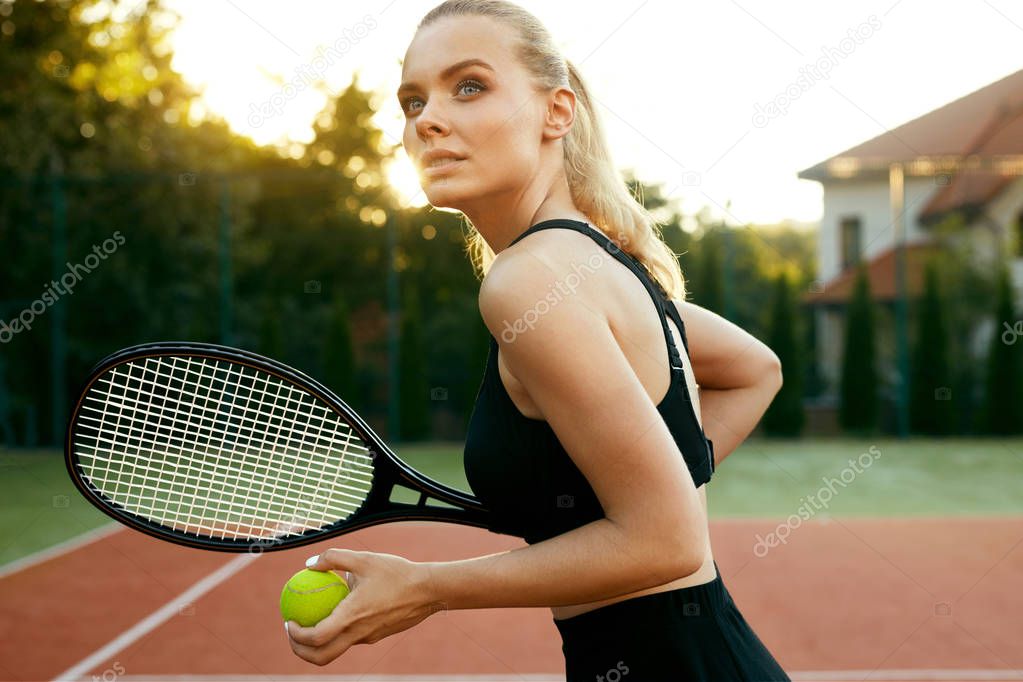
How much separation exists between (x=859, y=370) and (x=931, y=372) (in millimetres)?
947

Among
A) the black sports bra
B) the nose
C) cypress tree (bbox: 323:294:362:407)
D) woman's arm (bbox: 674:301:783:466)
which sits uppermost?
cypress tree (bbox: 323:294:362:407)

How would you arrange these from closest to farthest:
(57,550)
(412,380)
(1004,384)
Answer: (57,550), (412,380), (1004,384)

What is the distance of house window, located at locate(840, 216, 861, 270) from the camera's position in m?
23.6

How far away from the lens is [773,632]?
5.02 meters

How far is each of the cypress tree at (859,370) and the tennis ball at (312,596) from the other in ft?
46.1

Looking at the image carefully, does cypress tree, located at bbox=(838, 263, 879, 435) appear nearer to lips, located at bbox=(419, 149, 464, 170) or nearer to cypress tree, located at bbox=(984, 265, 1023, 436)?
cypress tree, located at bbox=(984, 265, 1023, 436)

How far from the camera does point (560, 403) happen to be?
1.04m

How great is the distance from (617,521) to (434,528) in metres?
7.39

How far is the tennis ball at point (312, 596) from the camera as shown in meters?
1.47

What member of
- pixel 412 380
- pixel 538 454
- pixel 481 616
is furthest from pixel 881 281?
pixel 538 454

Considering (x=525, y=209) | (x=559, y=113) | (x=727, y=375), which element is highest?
(x=559, y=113)

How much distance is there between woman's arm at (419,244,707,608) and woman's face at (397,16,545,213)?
0.51ft

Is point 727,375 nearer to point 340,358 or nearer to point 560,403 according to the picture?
point 560,403

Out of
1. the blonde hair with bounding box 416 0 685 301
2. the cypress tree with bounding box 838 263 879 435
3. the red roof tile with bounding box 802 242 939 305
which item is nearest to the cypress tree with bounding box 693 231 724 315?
the cypress tree with bounding box 838 263 879 435
